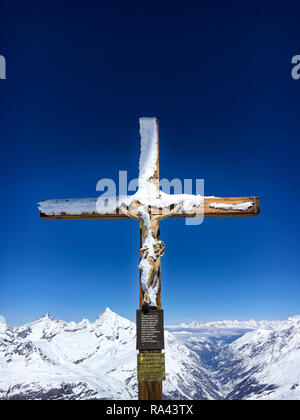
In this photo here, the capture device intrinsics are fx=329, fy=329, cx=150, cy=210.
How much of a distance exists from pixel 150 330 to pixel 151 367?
1.66 ft

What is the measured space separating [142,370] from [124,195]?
277 cm

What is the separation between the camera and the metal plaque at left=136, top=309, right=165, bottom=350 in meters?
4.84

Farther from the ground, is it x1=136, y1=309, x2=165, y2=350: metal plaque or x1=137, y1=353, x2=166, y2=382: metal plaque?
x1=136, y1=309, x2=165, y2=350: metal plaque

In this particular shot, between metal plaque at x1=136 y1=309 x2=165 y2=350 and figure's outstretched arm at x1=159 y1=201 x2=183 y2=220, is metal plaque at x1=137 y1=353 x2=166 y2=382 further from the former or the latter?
figure's outstretched arm at x1=159 y1=201 x2=183 y2=220

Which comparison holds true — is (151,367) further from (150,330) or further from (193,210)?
(193,210)

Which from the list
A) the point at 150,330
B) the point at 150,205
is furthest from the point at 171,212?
the point at 150,330

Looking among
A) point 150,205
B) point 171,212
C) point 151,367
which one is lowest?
point 151,367

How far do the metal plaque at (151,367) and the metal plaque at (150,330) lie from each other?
112mm

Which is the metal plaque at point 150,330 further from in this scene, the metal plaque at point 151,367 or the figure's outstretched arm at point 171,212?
the figure's outstretched arm at point 171,212

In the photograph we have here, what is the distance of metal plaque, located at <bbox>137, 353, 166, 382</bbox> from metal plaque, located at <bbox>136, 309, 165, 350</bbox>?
0.37 feet

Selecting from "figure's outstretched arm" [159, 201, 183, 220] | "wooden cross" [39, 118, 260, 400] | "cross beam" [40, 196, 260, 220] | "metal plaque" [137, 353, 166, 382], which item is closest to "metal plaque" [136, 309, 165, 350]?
"metal plaque" [137, 353, 166, 382]

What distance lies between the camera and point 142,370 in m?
4.73

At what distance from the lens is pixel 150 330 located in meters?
4.90
